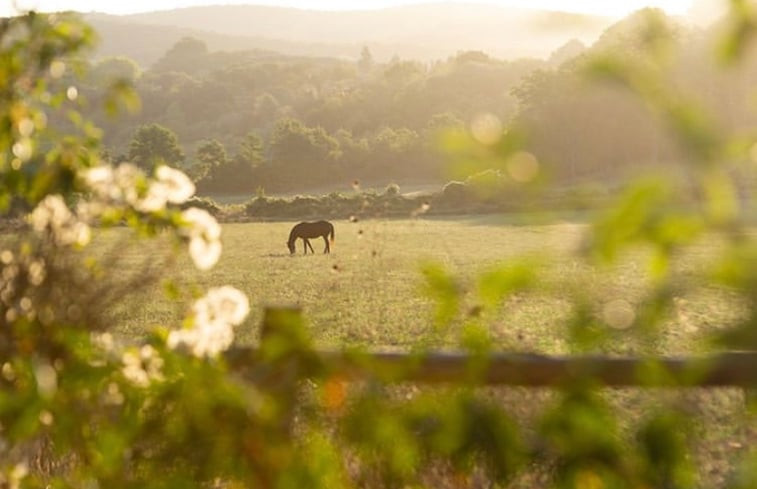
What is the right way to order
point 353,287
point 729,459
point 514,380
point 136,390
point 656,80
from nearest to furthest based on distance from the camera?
point 656,80
point 136,390
point 514,380
point 729,459
point 353,287

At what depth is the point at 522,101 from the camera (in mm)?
69000

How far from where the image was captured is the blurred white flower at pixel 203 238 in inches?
66.6

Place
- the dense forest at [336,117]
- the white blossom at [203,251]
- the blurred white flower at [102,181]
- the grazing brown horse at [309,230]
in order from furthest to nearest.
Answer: the dense forest at [336,117], the grazing brown horse at [309,230], the blurred white flower at [102,181], the white blossom at [203,251]

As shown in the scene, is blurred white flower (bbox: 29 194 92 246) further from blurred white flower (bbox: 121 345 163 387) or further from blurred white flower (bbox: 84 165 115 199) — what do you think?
blurred white flower (bbox: 121 345 163 387)

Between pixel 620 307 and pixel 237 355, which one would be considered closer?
pixel 620 307

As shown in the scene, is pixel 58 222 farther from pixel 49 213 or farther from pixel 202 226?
pixel 202 226

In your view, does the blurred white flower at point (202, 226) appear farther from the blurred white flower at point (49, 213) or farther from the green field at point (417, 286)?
the blurred white flower at point (49, 213)

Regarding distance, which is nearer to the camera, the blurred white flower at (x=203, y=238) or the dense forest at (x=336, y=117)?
the blurred white flower at (x=203, y=238)

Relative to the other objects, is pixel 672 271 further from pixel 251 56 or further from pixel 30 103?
pixel 251 56

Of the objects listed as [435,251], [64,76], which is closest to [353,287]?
[435,251]

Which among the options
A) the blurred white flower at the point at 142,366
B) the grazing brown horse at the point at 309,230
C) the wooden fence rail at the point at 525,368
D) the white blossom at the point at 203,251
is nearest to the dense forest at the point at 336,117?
the grazing brown horse at the point at 309,230

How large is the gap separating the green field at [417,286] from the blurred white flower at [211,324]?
0.52 ft

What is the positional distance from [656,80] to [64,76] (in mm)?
1686

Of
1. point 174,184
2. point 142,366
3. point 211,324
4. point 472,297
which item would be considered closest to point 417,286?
point 472,297
